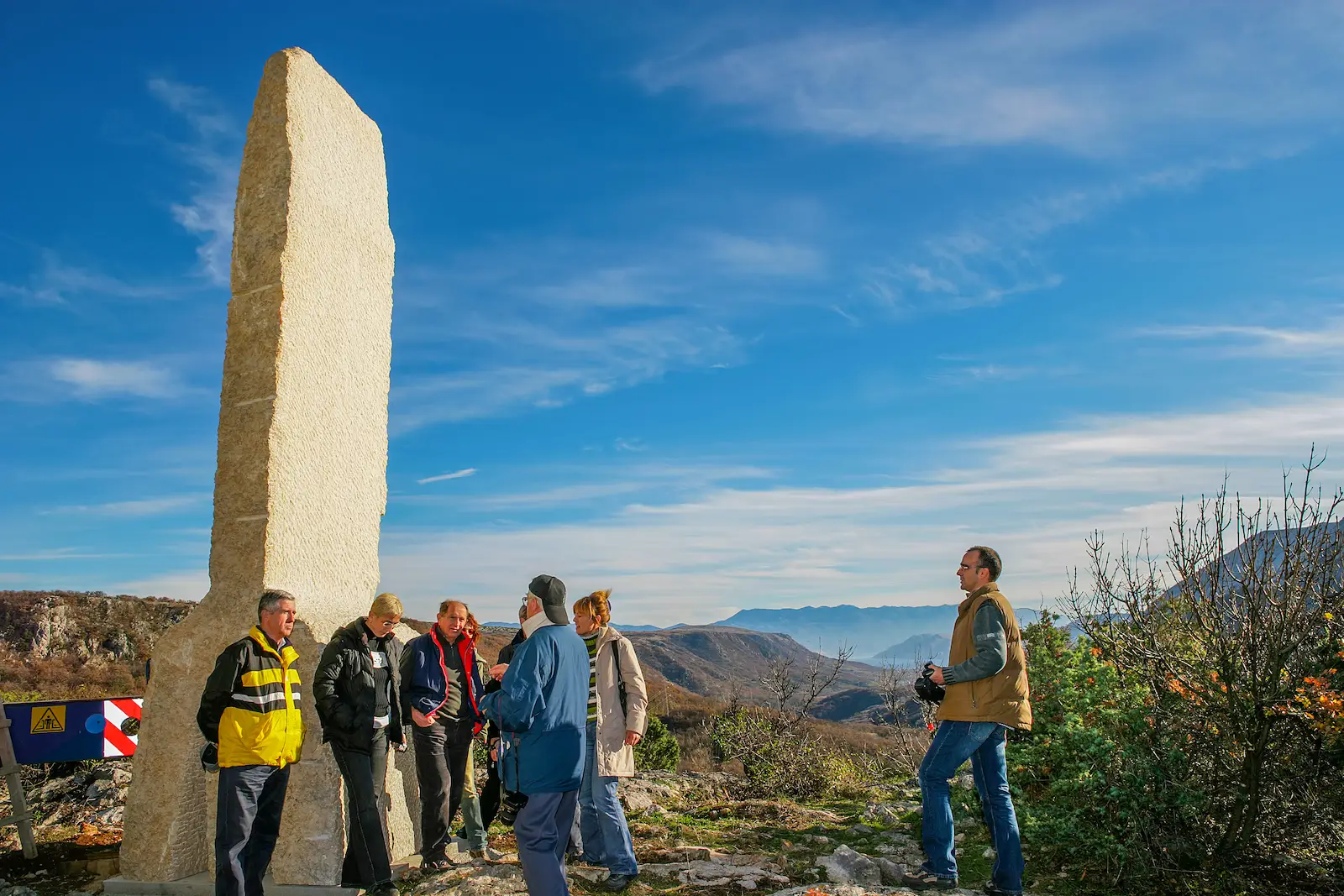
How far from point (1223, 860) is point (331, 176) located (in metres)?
7.59

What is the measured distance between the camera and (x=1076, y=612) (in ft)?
22.0

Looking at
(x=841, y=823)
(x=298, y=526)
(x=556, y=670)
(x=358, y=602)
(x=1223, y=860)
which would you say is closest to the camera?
(x=556, y=670)

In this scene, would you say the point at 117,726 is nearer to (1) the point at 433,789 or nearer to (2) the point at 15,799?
(2) the point at 15,799

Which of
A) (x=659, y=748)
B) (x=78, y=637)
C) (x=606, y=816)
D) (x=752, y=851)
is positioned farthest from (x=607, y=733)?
(x=78, y=637)

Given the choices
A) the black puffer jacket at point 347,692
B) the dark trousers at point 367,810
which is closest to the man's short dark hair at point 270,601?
the black puffer jacket at point 347,692

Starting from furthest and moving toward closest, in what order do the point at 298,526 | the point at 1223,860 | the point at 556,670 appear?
the point at 298,526
the point at 1223,860
the point at 556,670

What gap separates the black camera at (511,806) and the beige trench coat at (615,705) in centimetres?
95

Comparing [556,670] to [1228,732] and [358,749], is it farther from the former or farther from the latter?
[1228,732]

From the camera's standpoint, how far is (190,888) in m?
5.43

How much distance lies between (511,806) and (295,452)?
3.12 metres

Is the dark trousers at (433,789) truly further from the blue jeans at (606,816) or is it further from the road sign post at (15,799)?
the road sign post at (15,799)

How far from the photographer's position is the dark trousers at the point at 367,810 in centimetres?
507

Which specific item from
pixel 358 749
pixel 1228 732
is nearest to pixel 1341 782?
pixel 1228 732

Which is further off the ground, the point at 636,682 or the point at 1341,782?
the point at 636,682
